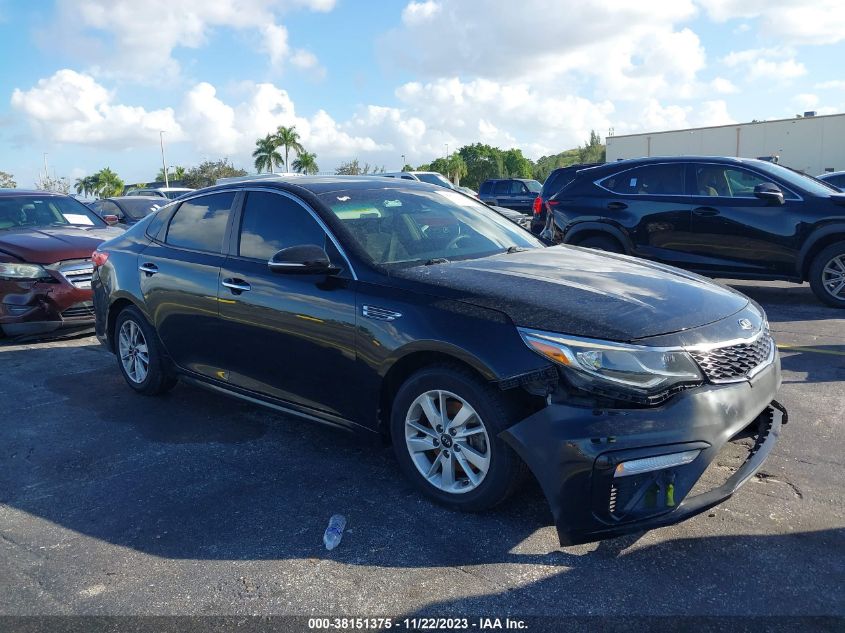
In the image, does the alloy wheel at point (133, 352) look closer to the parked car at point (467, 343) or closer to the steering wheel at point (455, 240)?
the parked car at point (467, 343)

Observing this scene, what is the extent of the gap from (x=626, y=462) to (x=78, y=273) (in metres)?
6.88

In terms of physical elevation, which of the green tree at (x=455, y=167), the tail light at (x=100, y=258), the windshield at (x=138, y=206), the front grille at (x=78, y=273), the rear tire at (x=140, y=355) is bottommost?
the rear tire at (x=140, y=355)

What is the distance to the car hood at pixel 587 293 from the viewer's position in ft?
10.6

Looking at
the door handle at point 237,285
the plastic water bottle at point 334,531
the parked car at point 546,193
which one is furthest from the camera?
the parked car at point 546,193

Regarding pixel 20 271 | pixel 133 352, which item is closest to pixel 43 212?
pixel 20 271

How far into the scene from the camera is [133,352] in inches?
228

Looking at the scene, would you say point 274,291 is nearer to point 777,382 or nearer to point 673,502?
point 673,502

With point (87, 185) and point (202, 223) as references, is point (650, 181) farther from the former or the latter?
point (87, 185)

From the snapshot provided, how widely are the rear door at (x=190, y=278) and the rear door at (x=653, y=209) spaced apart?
580 cm

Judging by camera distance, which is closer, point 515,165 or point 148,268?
point 148,268

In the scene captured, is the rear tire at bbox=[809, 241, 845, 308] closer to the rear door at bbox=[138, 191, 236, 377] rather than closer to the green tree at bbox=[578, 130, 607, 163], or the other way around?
the rear door at bbox=[138, 191, 236, 377]

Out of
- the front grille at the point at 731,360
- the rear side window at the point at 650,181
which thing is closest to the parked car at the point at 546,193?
the rear side window at the point at 650,181

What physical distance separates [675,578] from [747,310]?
1.51m

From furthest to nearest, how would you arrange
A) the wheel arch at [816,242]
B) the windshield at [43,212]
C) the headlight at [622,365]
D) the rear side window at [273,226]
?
the windshield at [43,212] → the wheel arch at [816,242] → the rear side window at [273,226] → the headlight at [622,365]
